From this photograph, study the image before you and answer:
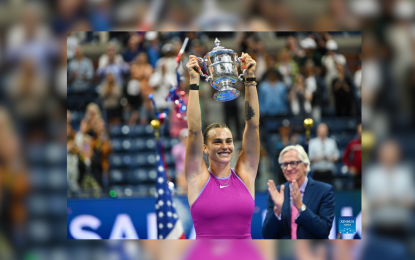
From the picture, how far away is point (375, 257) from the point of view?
4578mm

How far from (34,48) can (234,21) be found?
6.14 feet

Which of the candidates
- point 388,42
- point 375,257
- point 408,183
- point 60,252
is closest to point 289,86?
point 388,42

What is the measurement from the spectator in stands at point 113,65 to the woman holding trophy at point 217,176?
1865mm

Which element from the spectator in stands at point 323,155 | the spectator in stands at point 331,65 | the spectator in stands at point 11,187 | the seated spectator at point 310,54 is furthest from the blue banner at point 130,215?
the seated spectator at point 310,54

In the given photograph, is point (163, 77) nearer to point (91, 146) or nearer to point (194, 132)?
→ point (91, 146)

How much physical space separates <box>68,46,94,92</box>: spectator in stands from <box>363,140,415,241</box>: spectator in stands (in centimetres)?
310

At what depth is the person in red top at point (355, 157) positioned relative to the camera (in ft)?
17.6

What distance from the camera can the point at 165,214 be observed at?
5.15m

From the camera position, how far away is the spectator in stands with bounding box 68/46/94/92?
17.1 ft

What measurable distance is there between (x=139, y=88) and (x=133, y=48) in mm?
473

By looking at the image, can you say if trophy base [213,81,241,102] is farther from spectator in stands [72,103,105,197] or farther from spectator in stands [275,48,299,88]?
spectator in stands [72,103,105,197]

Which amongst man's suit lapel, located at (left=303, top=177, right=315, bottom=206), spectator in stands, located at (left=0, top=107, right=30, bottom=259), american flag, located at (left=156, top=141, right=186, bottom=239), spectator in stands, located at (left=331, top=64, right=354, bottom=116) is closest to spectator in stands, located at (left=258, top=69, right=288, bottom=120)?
spectator in stands, located at (left=331, top=64, right=354, bottom=116)

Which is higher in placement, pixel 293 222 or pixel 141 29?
pixel 141 29

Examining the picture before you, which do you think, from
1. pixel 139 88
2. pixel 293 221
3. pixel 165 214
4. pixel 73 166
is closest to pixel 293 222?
pixel 293 221
